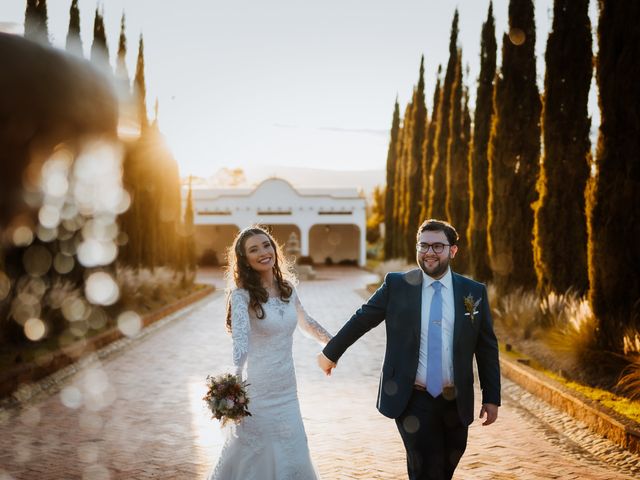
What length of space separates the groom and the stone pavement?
1653mm

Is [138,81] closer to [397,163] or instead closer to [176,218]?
[176,218]

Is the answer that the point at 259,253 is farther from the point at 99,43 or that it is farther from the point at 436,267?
the point at 99,43

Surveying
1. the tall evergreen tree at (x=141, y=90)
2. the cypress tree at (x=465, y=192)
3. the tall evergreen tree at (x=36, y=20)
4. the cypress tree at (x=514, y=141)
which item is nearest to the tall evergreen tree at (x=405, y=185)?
the cypress tree at (x=465, y=192)

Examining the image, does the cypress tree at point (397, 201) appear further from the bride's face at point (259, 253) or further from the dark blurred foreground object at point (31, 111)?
the bride's face at point (259, 253)

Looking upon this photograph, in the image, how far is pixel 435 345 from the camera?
385cm

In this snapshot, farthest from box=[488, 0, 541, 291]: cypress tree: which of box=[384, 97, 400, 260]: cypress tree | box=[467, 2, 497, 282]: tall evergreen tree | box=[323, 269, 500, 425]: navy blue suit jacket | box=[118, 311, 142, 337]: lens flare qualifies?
box=[384, 97, 400, 260]: cypress tree

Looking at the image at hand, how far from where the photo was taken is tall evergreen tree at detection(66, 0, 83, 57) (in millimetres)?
17859

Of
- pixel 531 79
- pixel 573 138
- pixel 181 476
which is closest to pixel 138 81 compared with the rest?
pixel 531 79

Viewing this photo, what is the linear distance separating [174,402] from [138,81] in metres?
17.2

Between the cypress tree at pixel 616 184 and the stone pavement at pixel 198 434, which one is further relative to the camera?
the cypress tree at pixel 616 184

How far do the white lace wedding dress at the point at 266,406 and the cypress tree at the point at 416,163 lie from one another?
87.3 feet

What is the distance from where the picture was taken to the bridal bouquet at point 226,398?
389 cm

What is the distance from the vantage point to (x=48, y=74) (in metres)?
12.2

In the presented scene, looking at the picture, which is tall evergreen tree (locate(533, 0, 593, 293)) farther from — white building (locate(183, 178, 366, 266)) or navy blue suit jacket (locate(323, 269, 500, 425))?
white building (locate(183, 178, 366, 266))
